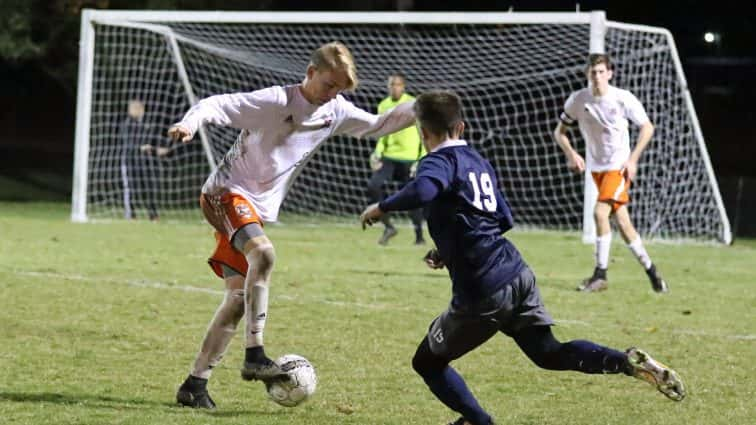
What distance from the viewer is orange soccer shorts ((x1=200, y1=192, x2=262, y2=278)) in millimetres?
6855

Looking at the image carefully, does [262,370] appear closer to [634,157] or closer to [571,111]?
[634,157]

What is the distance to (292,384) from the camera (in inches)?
262

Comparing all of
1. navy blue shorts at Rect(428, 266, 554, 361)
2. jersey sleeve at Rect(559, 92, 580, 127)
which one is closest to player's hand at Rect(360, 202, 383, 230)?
navy blue shorts at Rect(428, 266, 554, 361)

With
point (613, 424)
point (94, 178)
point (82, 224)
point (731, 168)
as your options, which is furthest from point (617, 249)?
point (731, 168)

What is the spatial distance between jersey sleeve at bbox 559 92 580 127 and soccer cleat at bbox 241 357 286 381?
6891 millimetres

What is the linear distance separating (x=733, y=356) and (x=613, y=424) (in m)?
2.48

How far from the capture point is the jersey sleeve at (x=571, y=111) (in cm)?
1298

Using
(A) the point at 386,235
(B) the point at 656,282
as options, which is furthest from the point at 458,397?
(A) the point at 386,235

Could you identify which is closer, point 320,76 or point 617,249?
point 320,76

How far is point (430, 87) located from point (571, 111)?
8517 mm

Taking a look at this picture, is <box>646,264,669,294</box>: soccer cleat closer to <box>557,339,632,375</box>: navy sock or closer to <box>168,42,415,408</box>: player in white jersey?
<box>168,42,415,408</box>: player in white jersey

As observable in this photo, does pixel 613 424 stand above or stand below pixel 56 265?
above

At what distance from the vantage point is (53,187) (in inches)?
1118

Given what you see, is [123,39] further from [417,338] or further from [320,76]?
[320,76]
